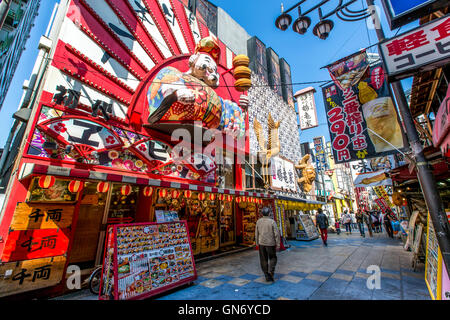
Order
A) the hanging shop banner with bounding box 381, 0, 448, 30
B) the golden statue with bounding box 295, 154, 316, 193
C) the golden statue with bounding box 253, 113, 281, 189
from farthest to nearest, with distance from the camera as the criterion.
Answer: the golden statue with bounding box 295, 154, 316, 193
the golden statue with bounding box 253, 113, 281, 189
the hanging shop banner with bounding box 381, 0, 448, 30

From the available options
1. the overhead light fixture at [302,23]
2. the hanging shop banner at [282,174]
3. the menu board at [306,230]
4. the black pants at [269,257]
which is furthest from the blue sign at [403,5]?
the menu board at [306,230]

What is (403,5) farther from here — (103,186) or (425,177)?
(103,186)

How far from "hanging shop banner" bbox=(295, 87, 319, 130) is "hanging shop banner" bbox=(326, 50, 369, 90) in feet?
31.3

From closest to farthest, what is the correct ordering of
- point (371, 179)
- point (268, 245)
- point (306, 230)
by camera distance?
point (268, 245) < point (371, 179) < point (306, 230)

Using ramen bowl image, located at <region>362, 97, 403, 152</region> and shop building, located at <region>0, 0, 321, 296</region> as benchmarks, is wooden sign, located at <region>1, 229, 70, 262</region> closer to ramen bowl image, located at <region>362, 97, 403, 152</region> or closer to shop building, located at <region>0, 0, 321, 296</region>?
shop building, located at <region>0, 0, 321, 296</region>

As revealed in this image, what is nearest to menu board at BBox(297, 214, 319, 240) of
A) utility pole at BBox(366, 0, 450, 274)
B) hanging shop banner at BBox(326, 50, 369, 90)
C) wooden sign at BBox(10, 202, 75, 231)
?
utility pole at BBox(366, 0, 450, 274)

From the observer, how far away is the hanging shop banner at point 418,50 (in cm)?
361

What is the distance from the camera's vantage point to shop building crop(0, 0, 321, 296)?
4.21 m

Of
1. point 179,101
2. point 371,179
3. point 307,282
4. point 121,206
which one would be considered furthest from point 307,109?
point 121,206

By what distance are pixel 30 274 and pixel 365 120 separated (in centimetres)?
1009

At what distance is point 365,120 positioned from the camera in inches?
243

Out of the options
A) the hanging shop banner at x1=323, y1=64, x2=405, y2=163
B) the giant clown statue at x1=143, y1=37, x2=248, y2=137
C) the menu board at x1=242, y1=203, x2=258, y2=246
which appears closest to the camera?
the hanging shop banner at x1=323, y1=64, x2=405, y2=163

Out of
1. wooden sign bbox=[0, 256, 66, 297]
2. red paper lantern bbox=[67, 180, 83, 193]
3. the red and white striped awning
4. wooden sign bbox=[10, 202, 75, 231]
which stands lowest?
wooden sign bbox=[0, 256, 66, 297]

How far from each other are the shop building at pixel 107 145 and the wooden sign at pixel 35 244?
2cm
